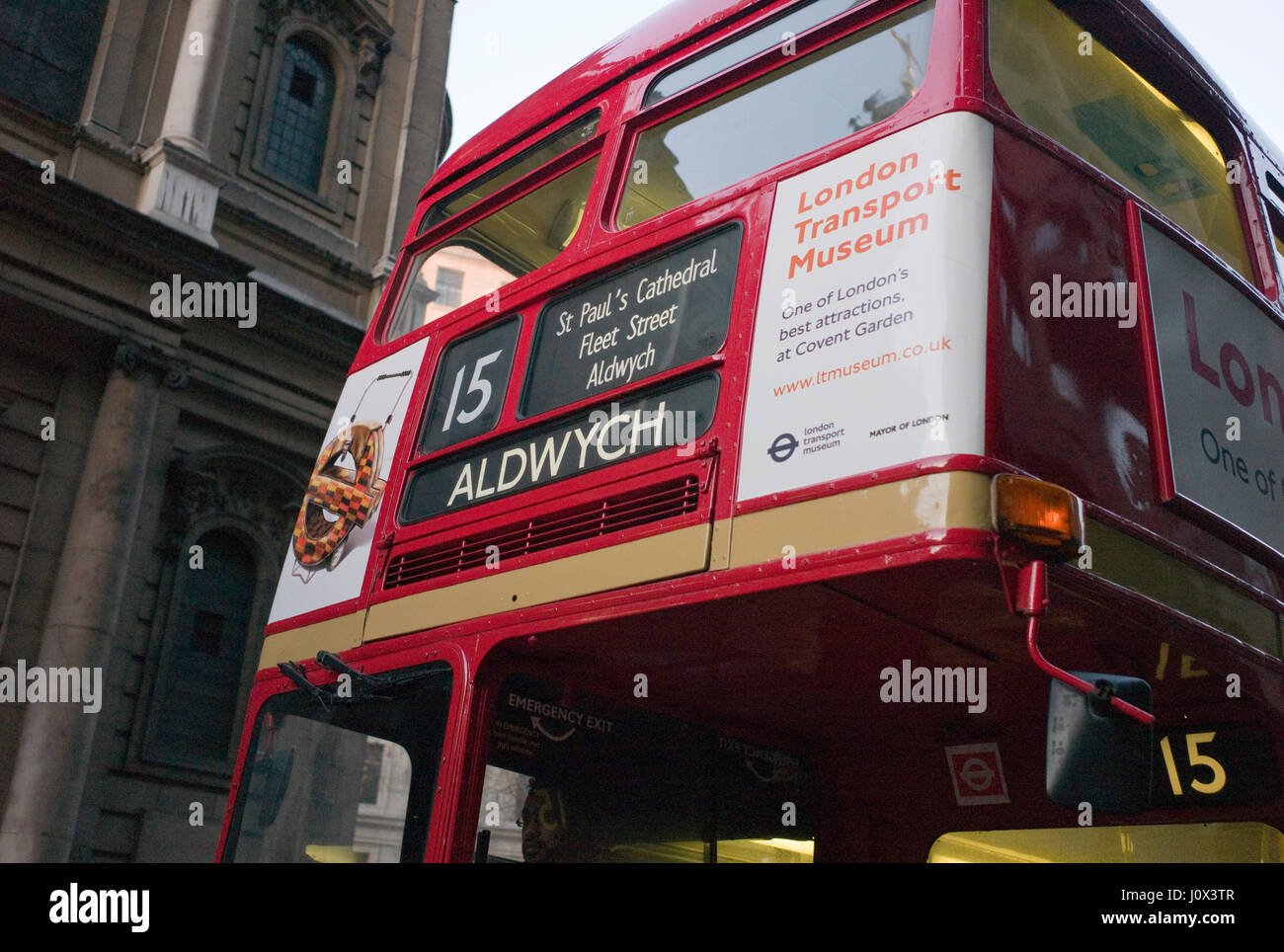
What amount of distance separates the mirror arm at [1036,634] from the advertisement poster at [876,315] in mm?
336

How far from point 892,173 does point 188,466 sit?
445 inches

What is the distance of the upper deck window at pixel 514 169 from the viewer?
4.92 metres

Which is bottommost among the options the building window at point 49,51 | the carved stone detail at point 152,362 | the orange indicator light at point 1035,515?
the orange indicator light at point 1035,515

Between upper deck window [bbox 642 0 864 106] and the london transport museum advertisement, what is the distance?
A: 0.77 m

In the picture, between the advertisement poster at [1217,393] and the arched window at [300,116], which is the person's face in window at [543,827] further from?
the arched window at [300,116]

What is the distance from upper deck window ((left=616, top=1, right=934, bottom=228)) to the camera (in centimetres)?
367

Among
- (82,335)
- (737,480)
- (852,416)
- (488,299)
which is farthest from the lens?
(82,335)

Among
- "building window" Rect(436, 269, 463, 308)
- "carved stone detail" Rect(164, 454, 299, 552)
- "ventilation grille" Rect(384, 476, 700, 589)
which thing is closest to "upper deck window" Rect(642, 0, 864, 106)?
"ventilation grille" Rect(384, 476, 700, 589)

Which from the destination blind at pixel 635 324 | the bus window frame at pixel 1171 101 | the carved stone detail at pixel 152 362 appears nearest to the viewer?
the bus window frame at pixel 1171 101

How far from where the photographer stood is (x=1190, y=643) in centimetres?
323

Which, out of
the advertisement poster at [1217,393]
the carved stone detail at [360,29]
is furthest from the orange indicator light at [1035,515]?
the carved stone detail at [360,29]

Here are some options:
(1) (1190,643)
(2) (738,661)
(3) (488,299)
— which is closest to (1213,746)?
(1) (1190,643)

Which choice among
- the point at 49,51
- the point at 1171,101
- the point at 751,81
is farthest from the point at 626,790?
the point at 49,51
